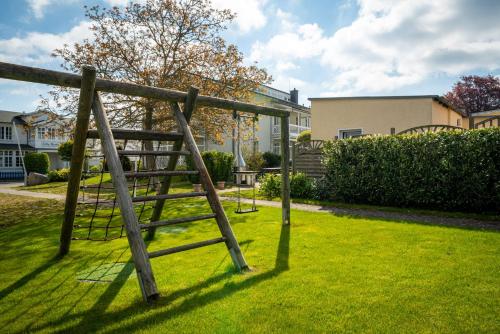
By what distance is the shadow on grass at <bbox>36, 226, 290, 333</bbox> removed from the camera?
3.26m

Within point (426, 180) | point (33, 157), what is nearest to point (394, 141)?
point (426, 180)

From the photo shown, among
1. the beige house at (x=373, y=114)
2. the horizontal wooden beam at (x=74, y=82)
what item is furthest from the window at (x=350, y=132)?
the horizontal wooden beam at (x=74, y=82)

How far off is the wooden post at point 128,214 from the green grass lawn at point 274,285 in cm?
24

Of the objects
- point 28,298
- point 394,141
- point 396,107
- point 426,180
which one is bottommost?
point 28,298

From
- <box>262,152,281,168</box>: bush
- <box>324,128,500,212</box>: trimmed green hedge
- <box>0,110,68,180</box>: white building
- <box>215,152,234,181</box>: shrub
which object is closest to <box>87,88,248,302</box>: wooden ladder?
<box>324,128,500,212</box>: trimmed green hedge

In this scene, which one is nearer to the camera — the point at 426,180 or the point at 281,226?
the point at 281,226

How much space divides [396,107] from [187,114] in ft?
54.4

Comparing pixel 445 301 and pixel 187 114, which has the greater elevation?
pixel 187 114

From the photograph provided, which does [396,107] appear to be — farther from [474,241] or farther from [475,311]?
[475,311]

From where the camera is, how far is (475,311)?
3.48m

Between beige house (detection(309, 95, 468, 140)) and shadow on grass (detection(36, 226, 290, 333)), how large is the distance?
50.7ft

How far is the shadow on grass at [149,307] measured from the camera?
3260mm

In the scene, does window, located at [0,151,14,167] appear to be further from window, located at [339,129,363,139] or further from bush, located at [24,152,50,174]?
window, located at [339,129,363,139]

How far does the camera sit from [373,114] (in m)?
19.8
